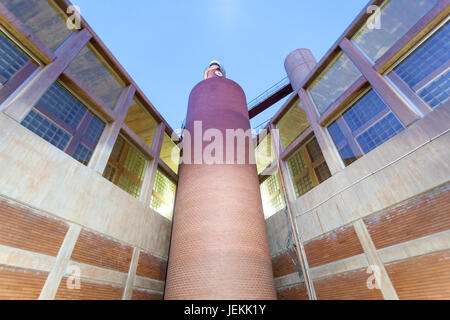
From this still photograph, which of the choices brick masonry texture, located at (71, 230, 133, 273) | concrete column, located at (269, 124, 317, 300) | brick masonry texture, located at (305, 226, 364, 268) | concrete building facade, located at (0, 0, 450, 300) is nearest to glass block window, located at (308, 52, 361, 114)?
concrete building facade, located at (0, 0, 450, 300)

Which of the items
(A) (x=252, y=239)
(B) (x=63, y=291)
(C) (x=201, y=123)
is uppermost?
(C) (x=201, y=123)

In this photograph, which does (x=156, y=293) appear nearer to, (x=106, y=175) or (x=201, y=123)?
(x=106, y=175)

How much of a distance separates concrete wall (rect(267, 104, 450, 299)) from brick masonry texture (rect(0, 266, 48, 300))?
10.6 meters

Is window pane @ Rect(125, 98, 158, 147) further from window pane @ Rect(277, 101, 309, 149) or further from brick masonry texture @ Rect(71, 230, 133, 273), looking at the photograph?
window pane @ Rect(277, 101, 309, 149)

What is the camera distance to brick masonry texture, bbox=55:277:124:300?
7.95 meters

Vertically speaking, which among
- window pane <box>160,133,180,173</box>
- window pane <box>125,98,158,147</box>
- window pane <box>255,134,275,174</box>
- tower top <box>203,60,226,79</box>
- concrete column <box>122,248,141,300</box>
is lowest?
concrete column <box>122,248,141,300</box>

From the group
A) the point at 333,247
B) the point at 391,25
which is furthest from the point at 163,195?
Answer: the point at 391,25

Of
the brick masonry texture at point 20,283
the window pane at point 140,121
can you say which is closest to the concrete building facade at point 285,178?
the brick masonry texture at point 20,283

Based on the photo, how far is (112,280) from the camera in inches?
381

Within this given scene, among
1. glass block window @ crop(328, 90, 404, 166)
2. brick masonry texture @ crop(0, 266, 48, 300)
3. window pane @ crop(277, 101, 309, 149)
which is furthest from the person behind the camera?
window pane @ crop(277, 101, 309, 149)

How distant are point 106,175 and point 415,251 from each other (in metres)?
13.1

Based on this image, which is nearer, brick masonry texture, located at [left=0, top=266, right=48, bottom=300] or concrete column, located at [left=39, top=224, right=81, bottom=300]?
brick masonry texture, located at [left=0, top=266, right=48, bottom=300]

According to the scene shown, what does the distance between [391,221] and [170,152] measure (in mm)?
15913
